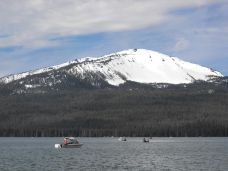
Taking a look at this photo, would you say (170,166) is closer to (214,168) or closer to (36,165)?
(214,168)

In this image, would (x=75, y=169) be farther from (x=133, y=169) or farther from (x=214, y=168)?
(x=214, y=168)

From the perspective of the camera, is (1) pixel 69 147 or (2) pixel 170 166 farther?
(1) pixel 69 147

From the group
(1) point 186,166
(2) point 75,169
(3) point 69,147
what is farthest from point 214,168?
(3) point 69,147

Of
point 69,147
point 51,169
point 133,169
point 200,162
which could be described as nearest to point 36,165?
point 51,169

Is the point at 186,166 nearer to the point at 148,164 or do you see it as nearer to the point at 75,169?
the point at 148,164

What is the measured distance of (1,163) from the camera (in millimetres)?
100125

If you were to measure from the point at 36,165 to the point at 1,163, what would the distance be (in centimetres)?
774

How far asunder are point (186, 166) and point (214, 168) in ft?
18.1

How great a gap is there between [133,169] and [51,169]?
11250 millimetres

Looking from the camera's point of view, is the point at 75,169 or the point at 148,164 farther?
the point at 148,164

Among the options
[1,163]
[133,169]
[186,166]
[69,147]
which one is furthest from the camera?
[69,147]

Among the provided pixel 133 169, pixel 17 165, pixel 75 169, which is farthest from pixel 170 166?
pixel 17 165

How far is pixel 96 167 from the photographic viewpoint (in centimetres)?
9075

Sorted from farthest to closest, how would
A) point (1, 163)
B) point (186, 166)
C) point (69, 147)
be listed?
1. point (69, 147)
2. point (1, 163)
3. point (186, 166)
